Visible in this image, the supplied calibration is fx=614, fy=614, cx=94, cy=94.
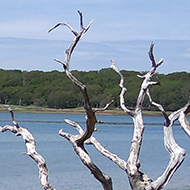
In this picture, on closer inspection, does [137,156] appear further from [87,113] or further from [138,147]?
[87,113]

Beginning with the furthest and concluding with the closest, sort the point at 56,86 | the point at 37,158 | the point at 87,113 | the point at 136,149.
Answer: the point at 56,86 → the point at 37,158 → the point at 136,149 → the point at 87,113

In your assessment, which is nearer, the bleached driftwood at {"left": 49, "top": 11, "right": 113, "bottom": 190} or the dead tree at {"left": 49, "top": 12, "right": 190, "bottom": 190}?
the bleached driftwood at {"left": 49, "top": 11, "right": 113, "bottom": 190}

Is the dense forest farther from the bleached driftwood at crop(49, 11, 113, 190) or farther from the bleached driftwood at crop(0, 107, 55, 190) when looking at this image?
the bleached driftwood at crop(49, 11, 113, 190)

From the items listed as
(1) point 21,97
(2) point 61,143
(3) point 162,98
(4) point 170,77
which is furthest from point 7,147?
(1) point 21,97

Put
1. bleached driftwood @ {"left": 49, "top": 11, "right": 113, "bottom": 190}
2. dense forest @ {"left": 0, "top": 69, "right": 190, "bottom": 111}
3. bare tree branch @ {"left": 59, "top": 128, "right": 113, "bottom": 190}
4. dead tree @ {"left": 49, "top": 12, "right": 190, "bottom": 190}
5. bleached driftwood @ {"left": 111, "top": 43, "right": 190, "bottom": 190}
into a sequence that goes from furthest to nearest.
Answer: dense forest @ {"left": 0, "top": 69, "right": 190, "bottom": 111}, bare tree branch @ {"left": 59, "top": 128, "right": 113, "bottom": 190}, bleached driftwood @ {"left": 111, "top": 43, "right": 190, "bottom": 190}, dead tree @ {"left": 49, "top": 12, "right": 190, "bottom": 190}, bleached driftwood @ {"left": 49, "top": 11, "right": 113, "bottom": 190}

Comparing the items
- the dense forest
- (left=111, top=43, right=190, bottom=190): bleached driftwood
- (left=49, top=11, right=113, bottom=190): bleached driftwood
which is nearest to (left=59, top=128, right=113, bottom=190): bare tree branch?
(left=49, top=11, right=113, bottom=190): bleached driftwood

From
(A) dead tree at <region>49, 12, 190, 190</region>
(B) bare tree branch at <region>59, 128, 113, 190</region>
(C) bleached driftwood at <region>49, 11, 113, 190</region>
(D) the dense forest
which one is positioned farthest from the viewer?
(D) the dense forest

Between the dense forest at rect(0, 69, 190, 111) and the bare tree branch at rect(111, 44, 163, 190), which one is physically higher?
the dense forest at rect(0, 69, 190, 111)

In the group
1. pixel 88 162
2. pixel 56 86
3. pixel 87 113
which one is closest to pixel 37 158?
pixel 88 162

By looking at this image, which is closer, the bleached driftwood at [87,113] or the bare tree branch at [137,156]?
the bleached driftwood at [87,113]

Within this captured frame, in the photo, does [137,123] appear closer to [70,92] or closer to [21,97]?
[70,92]

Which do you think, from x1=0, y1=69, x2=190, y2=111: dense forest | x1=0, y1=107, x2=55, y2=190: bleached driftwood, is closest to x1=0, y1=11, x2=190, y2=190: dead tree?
x1=0, y1=107, x2=55, y2=190: bleached driftwood

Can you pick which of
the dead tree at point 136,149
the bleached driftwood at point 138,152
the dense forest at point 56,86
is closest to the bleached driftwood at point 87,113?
the dead tree at point 136,149

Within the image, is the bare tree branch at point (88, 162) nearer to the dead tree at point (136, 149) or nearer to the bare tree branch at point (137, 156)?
the dead tree at point (136, 149)
